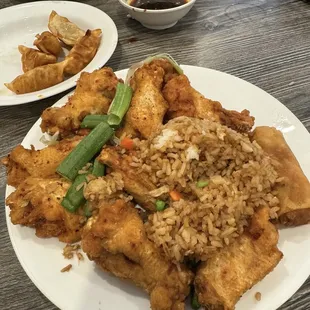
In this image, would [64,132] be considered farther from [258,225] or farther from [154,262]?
[258,225]

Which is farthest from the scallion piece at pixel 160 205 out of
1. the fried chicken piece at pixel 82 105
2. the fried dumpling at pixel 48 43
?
the fried dumpling at pixel 48 43

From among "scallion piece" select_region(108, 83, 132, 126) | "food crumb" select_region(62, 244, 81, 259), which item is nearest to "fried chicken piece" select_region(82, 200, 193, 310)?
"food crumb" select_region(62, 244, 81, 259)

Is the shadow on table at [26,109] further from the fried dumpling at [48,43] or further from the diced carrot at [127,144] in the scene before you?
the diced carrot at [127,144]

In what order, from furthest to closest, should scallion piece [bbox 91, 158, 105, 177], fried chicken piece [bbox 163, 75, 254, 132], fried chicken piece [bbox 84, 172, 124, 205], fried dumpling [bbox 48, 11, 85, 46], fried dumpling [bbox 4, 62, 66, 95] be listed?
fried dumpling [bbox 48, 11, 85, 46], fried dumpling [bbox 4, 62, 66, 95], fried chicken piece [bbox 163, 75, 254, 132], scallion piece [bbox 91, 158, 105, 177], fried chicken piece [bbox 84, 172, 124, 205]

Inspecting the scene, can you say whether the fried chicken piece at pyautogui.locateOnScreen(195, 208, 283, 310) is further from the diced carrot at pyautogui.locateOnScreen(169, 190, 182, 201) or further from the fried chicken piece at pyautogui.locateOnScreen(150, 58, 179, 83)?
the fried chicken piece at pyautogui.locateOnScreen(150, 58, 179, 83)

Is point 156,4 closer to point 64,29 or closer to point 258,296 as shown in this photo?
point 64,29
